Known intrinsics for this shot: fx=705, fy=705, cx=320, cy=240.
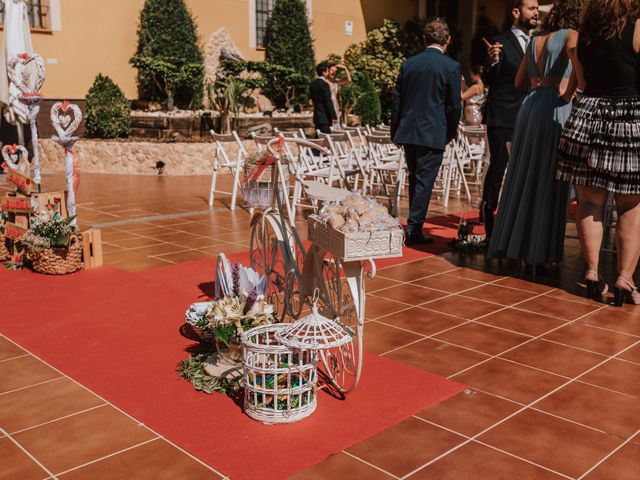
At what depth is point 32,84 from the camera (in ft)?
19.1

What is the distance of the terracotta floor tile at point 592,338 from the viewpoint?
3607mm

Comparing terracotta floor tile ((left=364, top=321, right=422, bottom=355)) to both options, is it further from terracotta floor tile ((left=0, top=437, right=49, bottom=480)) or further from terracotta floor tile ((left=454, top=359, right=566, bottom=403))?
terracotta floor tile ((left=0, top=437, right=49, bottom=480))

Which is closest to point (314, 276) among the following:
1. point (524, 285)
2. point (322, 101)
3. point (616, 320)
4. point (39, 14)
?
point (616, 320)

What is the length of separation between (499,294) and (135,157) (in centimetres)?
857

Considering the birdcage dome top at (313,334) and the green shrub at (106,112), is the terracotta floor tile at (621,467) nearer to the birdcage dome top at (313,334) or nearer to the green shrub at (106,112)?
the birdcage dome top at (313,334)

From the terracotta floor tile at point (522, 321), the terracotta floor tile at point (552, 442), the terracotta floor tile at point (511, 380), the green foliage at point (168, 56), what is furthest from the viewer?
the green foliage at point (168, 56)

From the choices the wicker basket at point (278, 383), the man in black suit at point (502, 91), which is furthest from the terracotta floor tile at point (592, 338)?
the man in black suit at point (502, 91)

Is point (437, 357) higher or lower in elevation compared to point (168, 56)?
lower

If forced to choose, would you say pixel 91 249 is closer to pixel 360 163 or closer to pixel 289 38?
pixel 360 163

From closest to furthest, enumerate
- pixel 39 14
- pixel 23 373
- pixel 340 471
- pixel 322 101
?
1. pixel 340 471
2. pixel 23 373
3. pixel 322 101
4. pixel 39 14

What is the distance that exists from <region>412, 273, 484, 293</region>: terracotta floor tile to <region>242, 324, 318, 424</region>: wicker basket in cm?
208

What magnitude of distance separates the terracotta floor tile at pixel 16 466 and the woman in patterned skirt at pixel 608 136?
3.40 metres

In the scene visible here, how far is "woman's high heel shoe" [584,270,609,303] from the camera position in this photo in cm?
446

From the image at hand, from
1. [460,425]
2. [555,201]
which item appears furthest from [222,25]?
[460,425]
